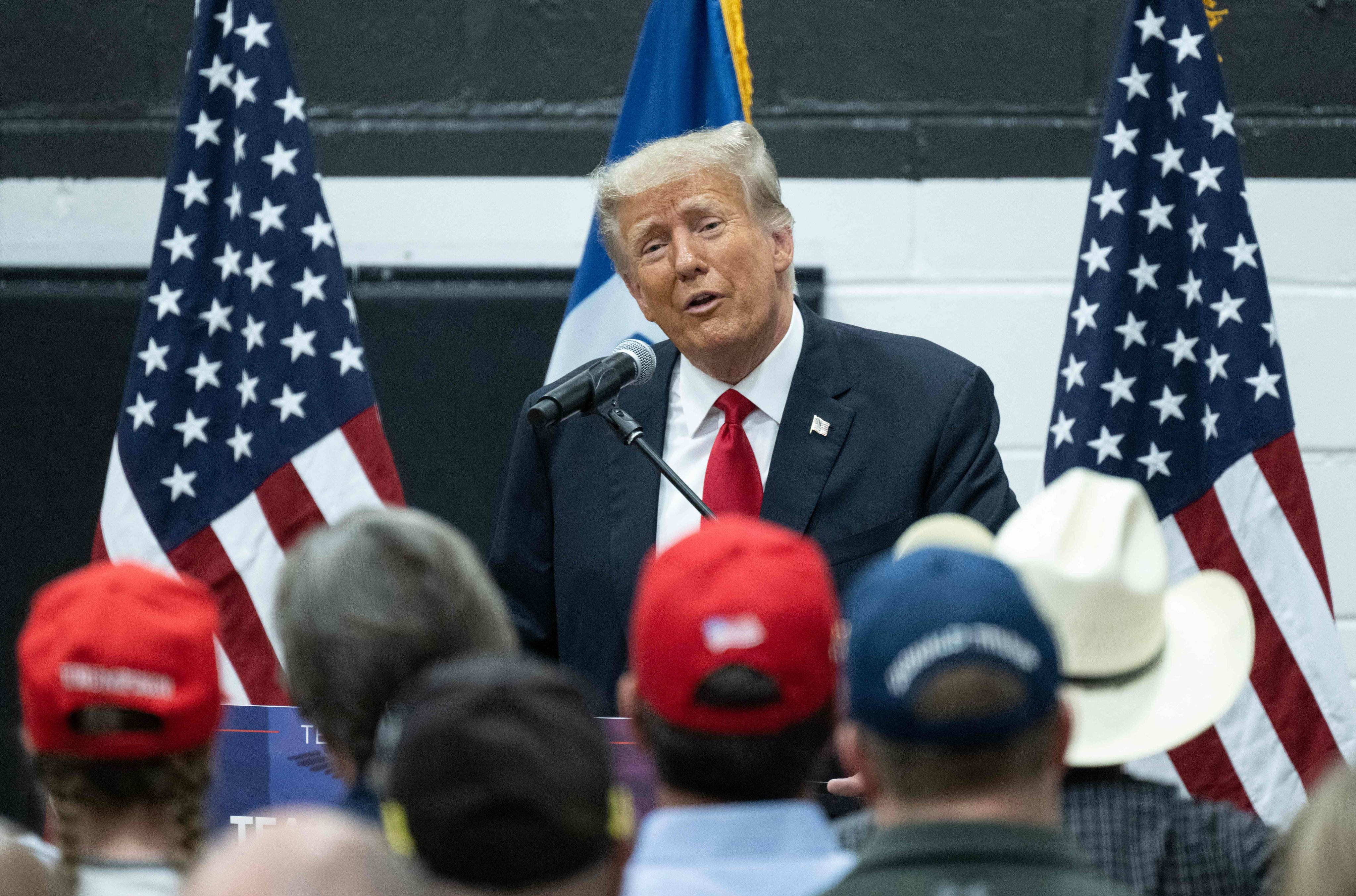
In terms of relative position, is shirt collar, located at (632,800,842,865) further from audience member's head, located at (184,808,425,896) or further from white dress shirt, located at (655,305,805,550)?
white dress shirt, located at (655,305,805,550)

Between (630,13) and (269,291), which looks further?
(630,13)

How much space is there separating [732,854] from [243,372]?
2.01m

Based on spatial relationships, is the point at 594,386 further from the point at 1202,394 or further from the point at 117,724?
the point at 1202,394

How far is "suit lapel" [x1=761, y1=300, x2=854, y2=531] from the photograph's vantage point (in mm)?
2258

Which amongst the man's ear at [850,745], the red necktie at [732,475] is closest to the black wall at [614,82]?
the red necktie at [732,475]

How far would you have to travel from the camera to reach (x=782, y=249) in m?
2.48

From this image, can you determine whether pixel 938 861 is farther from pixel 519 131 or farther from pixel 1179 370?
pixel 519 131

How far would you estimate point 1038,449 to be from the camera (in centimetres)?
331

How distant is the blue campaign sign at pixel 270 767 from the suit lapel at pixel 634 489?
0.71m

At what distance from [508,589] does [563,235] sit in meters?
1.21

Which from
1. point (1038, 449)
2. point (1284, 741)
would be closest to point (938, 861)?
point (1284, 741)

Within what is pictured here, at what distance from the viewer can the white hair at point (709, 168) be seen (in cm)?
241

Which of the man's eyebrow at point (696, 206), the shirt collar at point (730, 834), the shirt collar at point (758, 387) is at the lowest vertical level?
the shirt collar at point (758, 387)

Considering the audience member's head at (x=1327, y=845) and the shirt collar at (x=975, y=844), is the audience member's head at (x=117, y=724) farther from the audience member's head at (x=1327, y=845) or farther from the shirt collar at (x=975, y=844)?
the audience member's head at (x=1327, y=845)
